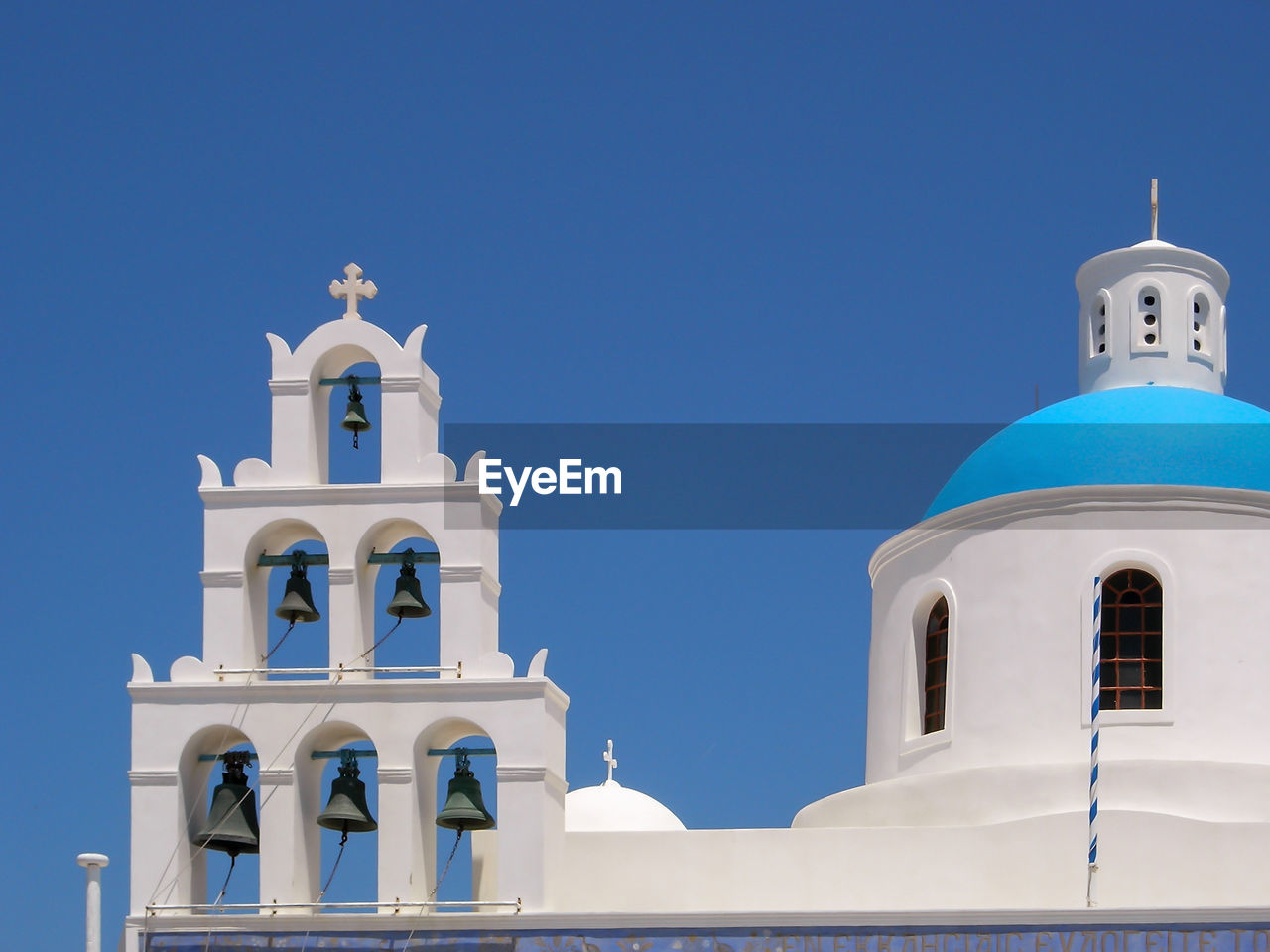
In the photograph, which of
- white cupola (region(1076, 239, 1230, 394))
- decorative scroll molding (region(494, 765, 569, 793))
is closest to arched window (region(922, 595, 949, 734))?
white cupola (region(1076, 239, 1230, 394))

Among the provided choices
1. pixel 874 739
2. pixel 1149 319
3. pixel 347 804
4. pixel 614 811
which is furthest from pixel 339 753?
pixel 1149 319

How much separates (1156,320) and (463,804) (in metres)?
9.82

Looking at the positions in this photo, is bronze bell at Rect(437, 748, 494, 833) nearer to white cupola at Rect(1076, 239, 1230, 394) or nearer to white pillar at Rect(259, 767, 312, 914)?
white pillar at Rect(259, 767, 312, 914)

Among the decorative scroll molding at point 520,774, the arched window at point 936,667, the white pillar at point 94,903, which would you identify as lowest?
the white pillar at point 94,903

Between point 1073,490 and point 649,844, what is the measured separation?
5.43m

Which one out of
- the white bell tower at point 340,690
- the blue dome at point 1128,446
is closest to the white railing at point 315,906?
the white bell tower at point 340,690

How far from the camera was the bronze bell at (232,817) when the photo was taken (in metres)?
23.0

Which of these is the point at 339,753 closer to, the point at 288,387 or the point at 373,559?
the point at 373,559

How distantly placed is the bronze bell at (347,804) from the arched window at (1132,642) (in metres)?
7.12

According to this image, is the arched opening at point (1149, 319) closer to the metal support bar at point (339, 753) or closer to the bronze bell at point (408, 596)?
the bronze bell at point (408, 596)

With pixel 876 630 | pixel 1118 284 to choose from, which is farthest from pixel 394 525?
pixel 1118 284

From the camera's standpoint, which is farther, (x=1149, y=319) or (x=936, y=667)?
(x=1149, y=319)

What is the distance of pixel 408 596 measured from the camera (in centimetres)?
2369

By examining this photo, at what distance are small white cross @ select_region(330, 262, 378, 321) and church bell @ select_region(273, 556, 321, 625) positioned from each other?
8.05ft
